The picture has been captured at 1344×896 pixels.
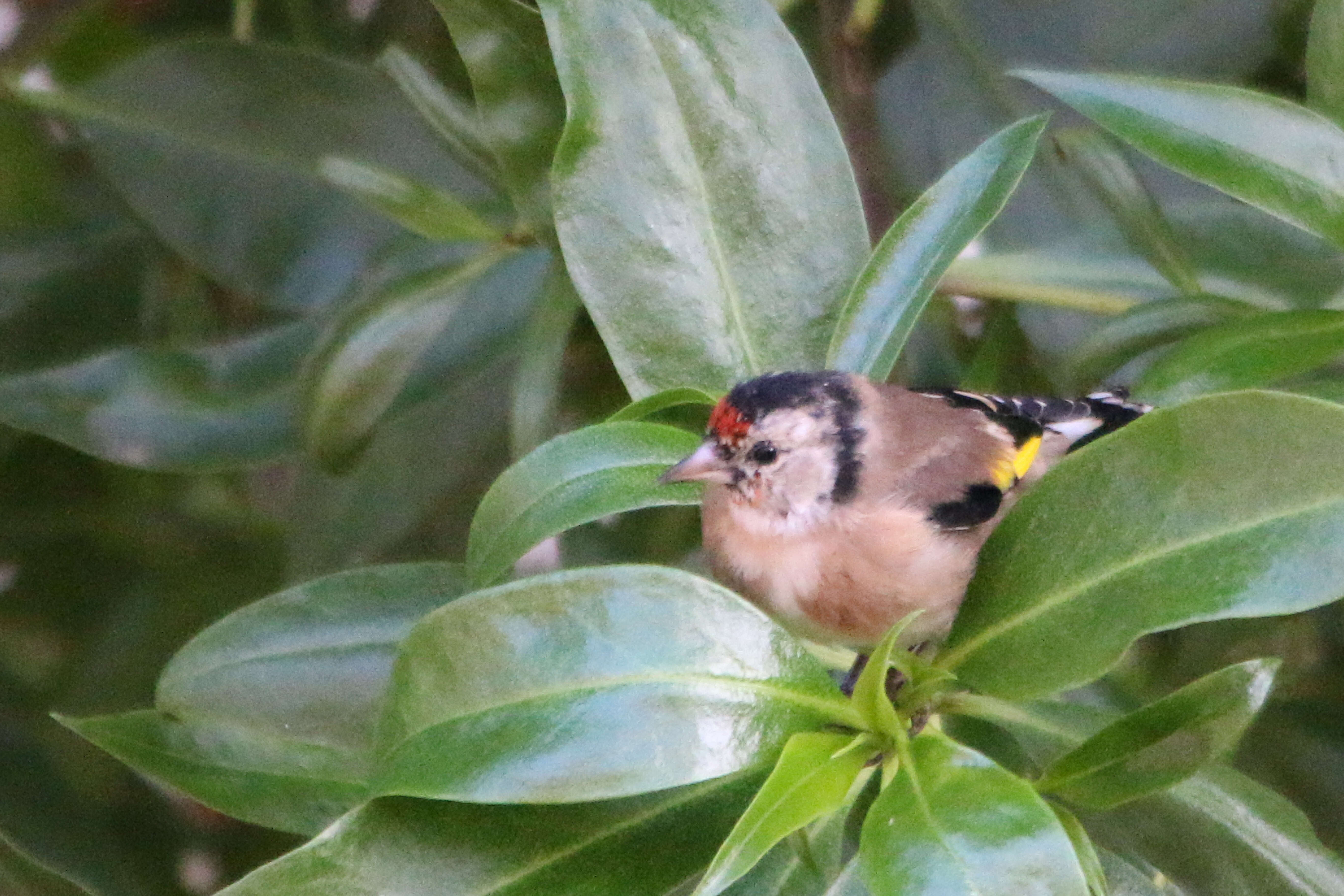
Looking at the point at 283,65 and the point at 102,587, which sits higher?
the point at 283,65

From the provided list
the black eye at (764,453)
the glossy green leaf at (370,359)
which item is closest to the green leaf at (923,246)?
the black eye at (764,453)

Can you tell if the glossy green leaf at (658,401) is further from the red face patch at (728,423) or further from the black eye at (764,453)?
the black eye at (764,453)

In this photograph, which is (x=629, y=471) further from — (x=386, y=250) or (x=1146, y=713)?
(x=386, y=250)

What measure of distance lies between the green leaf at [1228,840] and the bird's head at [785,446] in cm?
38

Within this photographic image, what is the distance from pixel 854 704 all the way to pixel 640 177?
0.43 metres

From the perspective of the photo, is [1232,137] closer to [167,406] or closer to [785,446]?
[785,446]

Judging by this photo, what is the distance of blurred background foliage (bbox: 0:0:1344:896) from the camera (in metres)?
1.23

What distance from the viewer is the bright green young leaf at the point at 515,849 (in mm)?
736

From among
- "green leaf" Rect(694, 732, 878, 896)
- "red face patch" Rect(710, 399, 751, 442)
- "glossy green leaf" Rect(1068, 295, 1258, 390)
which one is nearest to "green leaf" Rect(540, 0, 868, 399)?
"red face patch" Rect(710, 399, 751, 442)

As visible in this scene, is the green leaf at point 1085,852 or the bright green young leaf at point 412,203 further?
the bright green young leaf at point 412,203

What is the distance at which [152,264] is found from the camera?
1721 mm

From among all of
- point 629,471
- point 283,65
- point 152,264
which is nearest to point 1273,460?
point 629,471

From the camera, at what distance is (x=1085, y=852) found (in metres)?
0.75

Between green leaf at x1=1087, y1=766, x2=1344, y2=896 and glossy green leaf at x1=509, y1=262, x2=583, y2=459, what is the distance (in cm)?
54
